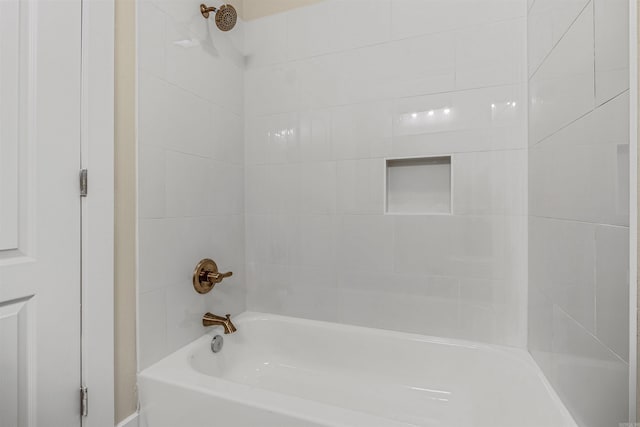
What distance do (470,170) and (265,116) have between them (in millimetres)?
1053

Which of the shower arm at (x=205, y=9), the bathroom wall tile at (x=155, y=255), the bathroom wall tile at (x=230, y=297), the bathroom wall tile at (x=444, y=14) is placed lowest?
the bathroom wall tile at (x=230, y=297)

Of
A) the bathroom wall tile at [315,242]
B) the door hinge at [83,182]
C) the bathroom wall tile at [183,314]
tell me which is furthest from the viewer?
the bathroom wall tile at [315,242]

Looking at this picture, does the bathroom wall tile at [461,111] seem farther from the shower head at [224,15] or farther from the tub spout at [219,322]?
the tub spout at [219,322]

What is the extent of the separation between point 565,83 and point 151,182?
4.58ft

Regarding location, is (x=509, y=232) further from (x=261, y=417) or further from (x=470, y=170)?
(x=261, y=417)

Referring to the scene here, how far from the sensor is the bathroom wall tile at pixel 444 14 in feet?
4.35

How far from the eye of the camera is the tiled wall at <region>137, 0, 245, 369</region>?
121 cm

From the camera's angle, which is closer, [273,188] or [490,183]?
[490,183]

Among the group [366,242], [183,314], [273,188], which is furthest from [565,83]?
[183,314]

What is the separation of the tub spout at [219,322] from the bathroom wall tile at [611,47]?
1.47 m

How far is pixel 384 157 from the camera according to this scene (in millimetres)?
1510

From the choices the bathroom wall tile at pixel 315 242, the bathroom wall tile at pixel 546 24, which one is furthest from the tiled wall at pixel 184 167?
the bathroom wall tile at pixel 546 24

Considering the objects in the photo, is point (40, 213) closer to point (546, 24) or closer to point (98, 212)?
point (98, 212)

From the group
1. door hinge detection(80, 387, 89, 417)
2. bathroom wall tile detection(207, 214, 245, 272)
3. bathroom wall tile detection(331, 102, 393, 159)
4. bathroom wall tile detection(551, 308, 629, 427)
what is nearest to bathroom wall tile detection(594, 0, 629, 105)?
bathroom wall tile detection(551, 308, 629, 427)
